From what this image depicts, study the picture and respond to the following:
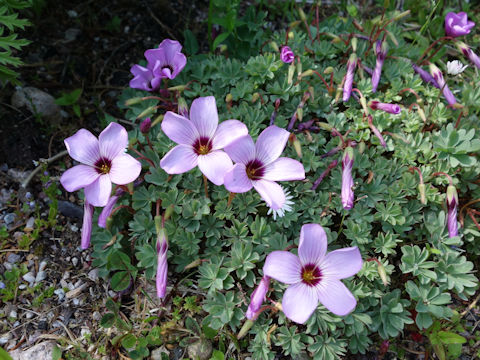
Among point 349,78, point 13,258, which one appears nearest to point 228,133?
point 349,78

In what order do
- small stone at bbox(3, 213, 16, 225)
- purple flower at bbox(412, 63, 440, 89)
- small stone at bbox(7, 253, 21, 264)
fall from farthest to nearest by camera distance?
purple flower at bbox(412, 63, 440, 89), small stone at bbox(3, 213, 16, 225), small stone at bbox(7, 253, 21, 264)

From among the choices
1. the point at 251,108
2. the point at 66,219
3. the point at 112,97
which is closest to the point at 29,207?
the point at 66,219

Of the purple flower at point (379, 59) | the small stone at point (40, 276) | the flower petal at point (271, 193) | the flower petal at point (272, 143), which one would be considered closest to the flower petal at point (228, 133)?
the flower petal at point (272, 143)

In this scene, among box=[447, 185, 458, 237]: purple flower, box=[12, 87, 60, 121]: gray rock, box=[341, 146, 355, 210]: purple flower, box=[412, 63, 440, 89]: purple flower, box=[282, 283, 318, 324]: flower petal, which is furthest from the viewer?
box=[12, 87, 60, 121]: gray rock

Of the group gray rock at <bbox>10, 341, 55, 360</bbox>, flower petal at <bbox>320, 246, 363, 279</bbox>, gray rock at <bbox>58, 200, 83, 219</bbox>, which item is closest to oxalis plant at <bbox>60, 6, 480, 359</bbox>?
flower petal at <bbox>320, 246, 363, 279</bbox>

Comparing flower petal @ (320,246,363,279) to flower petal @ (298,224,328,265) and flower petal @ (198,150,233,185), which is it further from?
flower petal @ (198,150,233,185)

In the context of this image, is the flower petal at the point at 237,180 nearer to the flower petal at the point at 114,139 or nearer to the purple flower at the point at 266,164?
the purple flower at the point at 266,164
